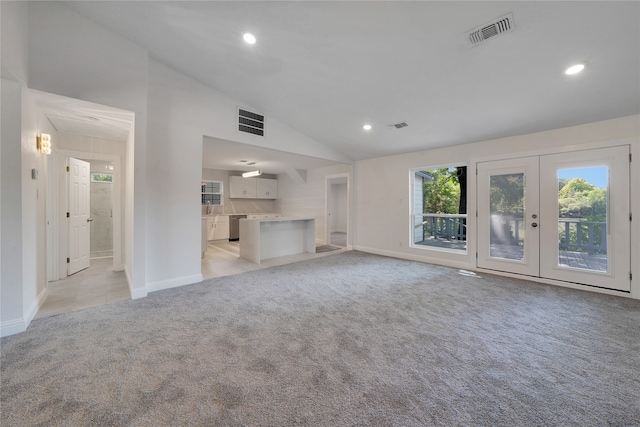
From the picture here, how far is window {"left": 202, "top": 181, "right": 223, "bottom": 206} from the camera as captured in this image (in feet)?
27.7

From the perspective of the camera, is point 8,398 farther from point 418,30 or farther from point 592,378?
point 418,30

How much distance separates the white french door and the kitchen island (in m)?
3.80

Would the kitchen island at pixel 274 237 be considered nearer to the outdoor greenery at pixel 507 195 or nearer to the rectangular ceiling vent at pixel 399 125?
the rectangular ceiling vent at pixel 399 125

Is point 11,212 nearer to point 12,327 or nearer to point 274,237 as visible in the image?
point 12,327

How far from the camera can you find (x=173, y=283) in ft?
11.8

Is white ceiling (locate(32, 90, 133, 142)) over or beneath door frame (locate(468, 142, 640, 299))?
over

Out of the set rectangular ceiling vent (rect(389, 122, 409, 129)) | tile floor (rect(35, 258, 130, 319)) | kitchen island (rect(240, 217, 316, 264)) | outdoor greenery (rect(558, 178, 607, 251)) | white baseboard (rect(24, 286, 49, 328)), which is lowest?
tile floor (rect(35, 258, 130, 319))

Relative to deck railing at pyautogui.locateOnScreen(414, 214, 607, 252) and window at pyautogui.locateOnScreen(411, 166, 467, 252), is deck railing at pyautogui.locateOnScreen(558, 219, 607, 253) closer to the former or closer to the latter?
deck railing at pyautogui.locateOnScreen(414, 214, 607, 252)

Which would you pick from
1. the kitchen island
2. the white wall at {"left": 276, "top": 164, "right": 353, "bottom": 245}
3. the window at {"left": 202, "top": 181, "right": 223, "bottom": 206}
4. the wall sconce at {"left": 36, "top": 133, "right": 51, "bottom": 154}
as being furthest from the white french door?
the window at {"left": 202, "top": 181, "right": 223, "bottom": 206}

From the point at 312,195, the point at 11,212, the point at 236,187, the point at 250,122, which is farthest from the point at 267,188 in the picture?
the point at 11,212

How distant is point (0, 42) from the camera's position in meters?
2.02

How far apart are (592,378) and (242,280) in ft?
12.6

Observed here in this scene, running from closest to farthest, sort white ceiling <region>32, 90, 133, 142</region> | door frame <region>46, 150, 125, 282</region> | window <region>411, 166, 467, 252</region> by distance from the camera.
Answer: white ceiling <region>32, 90, 133, 142</region>, door frame <region>46, 150, 125, 282</region>, window <region>411, 166, 467, 252</region>

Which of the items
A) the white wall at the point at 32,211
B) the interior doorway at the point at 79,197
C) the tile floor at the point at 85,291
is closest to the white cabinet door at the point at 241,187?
the interior doorway at the point at 79,197
